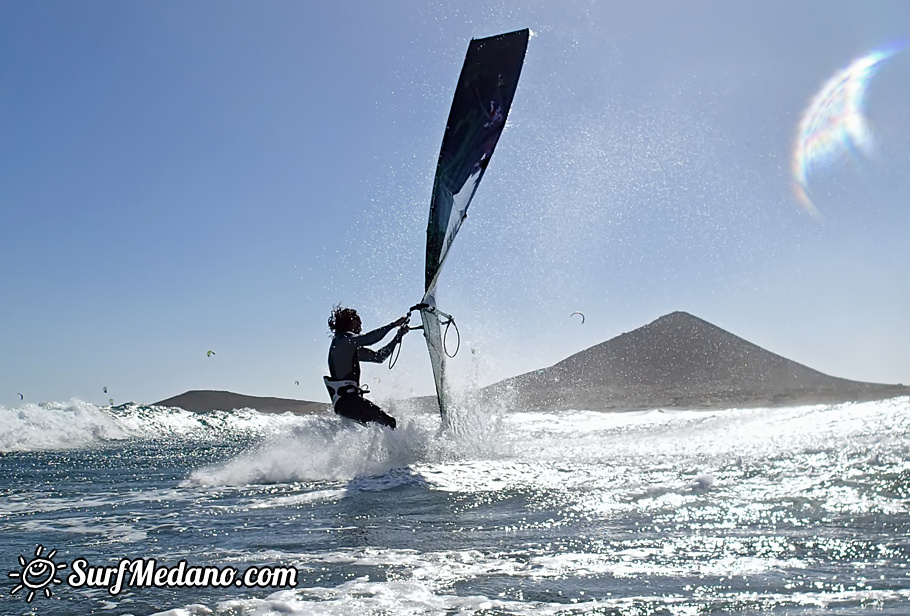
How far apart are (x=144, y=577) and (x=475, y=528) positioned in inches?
69.1

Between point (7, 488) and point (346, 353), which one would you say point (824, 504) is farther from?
point (7, 488)

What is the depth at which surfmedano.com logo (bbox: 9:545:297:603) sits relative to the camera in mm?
3031

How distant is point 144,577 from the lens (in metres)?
3.23

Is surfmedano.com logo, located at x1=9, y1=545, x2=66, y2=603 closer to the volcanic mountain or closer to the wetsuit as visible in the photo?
the wetsuit

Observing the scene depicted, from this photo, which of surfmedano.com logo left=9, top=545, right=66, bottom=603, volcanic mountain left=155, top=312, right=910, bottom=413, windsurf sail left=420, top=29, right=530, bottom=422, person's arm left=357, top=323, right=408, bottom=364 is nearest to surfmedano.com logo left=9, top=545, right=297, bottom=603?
surfmedano.com logo left=9, top=545, right=66, bottom=603

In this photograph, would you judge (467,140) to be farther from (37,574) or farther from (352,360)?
(37,574)

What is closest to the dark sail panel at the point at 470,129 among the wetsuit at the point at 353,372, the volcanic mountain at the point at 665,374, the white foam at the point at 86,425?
the wetsuit at the point at 353,372

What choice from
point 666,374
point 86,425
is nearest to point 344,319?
point 86,425

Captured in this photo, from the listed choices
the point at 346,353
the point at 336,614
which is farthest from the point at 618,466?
the point at 336,614

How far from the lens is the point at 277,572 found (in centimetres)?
316

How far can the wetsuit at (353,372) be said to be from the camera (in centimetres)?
782

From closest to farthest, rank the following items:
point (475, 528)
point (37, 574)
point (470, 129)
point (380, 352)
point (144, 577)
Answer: point (144, 577)
point (37, 574)
point (475, 528)
point (470, 129)
point (380, 352)

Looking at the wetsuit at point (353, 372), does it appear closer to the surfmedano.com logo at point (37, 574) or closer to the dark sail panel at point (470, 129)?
the dark sail panel at point (470, 129)

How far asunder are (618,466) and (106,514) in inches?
175
